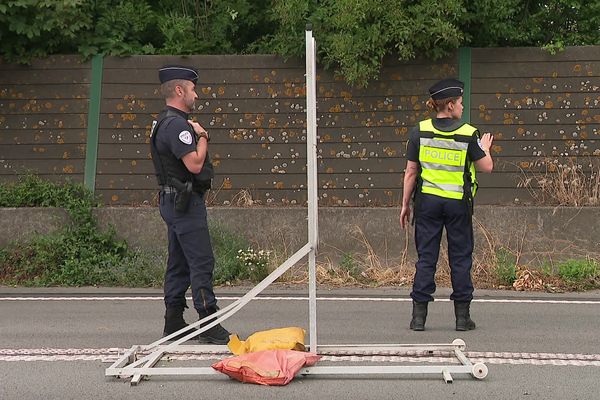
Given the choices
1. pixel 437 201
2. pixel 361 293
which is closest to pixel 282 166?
pixel 361 293

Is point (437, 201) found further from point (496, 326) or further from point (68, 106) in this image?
point (68, 106)

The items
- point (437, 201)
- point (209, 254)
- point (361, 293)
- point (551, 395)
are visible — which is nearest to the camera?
point (551, 395)

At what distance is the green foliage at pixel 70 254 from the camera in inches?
400

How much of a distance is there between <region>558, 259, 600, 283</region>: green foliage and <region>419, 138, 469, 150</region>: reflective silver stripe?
3.34 metres

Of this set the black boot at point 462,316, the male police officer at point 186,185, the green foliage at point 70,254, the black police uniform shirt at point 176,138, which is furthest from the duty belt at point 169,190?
the green foliage at point 70,254

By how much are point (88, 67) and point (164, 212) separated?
5864mm

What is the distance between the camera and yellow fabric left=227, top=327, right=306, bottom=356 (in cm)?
565

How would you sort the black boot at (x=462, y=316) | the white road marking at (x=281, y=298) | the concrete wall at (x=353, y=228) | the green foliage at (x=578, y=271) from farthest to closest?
the concrete wall at (x=353, y=228), the green foliage at (x=578, y=271), the white road marking at (x=281, y=298), the black boot at (x=462, y=316)

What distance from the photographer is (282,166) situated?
11547mm

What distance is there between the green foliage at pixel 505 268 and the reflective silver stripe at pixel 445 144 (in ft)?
10.4

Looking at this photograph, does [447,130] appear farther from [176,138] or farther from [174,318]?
[174,318]

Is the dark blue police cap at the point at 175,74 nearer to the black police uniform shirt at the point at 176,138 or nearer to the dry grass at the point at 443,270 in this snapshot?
the black police uniform shirt at the point at 176,138

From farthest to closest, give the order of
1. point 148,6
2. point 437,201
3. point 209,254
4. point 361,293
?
point 148,6 < point 361,293 < point 437,201 < point 209,254

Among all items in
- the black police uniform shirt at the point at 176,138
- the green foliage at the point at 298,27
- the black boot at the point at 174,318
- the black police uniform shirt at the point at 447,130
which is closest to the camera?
the black police uniform shirt at the point at 176,138
